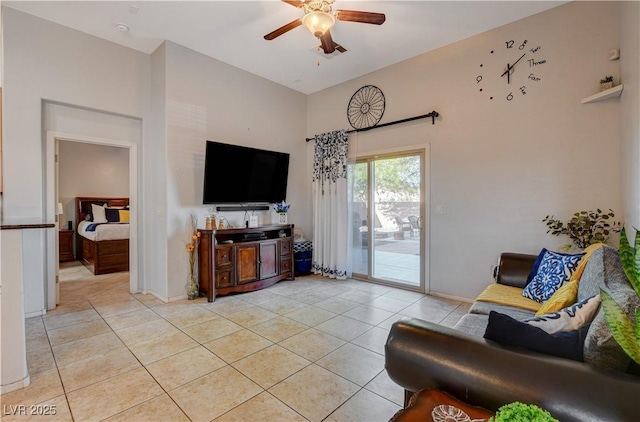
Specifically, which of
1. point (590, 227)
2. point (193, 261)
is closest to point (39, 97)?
point (193, 261)

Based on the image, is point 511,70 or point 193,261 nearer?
point 511,70

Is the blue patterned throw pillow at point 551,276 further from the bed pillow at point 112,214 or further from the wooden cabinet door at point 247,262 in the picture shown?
the bed pillow at point 112,214

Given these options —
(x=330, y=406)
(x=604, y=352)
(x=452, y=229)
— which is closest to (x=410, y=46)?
(x=452, y=229)

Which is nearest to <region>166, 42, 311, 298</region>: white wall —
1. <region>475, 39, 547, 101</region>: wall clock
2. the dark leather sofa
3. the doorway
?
the doorway

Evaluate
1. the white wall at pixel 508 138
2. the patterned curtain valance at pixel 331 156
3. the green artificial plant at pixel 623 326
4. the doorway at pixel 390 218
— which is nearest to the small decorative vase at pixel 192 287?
the doorway at pixel 390 218

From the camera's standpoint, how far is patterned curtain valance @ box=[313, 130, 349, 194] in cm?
476

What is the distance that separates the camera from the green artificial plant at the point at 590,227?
2.73 m

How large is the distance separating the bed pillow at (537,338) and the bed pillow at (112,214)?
7439 mm

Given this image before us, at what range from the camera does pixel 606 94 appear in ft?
8.56

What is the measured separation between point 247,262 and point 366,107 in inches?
119

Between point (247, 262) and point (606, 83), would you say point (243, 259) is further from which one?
point (606, 83)

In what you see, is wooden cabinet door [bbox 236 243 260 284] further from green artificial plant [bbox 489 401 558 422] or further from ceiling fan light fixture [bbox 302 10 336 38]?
green artificial plant [bbox 489 401 558 422]

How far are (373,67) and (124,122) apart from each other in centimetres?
366

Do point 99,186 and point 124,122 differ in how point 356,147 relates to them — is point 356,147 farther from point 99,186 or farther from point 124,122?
point 99,186
